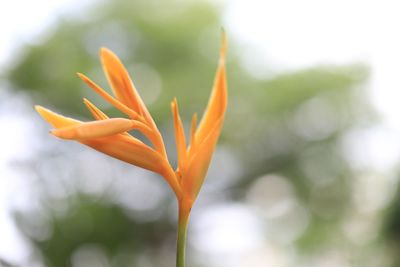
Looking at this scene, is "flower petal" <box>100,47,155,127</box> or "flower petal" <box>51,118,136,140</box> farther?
"flower petal" <box>100,47,155,127</box>

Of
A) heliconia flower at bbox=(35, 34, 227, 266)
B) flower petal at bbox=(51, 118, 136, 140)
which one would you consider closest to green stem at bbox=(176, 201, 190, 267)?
heliconia flower at bbox=(35, 34, 227, 266)

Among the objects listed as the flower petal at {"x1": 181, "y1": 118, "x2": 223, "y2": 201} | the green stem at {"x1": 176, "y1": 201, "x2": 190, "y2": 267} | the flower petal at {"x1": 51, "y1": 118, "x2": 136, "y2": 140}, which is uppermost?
the flower petal at {"x1": 51, "y1": 118, "x2": 136, "y2": 140}

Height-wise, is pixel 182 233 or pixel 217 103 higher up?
pixel 217 103

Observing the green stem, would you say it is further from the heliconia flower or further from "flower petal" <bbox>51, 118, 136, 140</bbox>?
"flower petal" <bbox>51, 118, 136, 140</bbox>

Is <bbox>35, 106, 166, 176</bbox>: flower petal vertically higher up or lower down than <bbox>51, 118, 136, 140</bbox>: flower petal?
lower down

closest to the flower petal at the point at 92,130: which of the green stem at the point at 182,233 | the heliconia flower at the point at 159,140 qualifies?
the heliconia flower at the point at 159,140

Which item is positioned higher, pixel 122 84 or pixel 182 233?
pixel 122 84

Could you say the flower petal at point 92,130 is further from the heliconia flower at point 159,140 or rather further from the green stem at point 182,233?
the green stem at point 182,233
